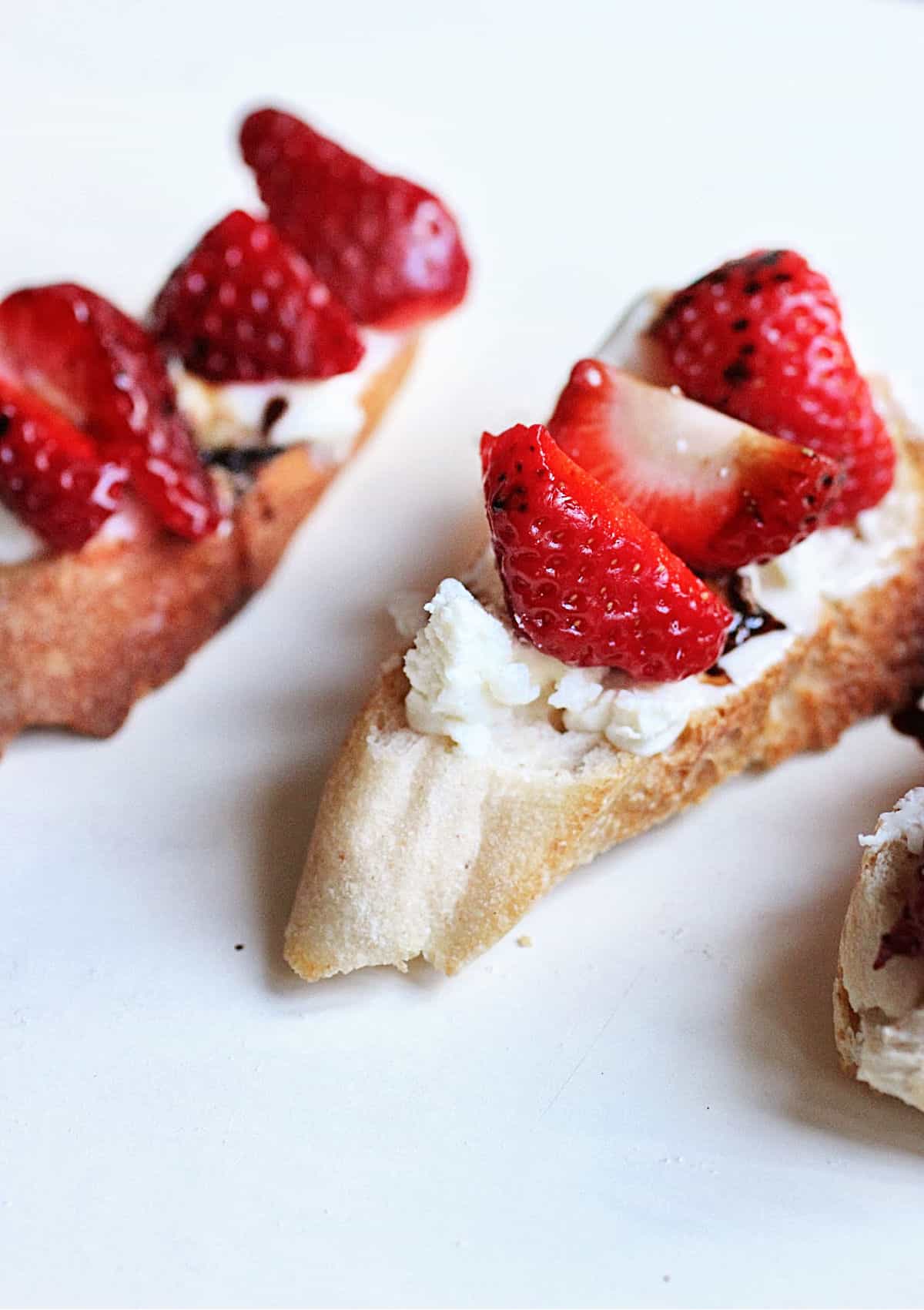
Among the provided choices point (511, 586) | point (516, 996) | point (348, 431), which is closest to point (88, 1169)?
point (516, 996)

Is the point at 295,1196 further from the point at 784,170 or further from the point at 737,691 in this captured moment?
the point at 784,170

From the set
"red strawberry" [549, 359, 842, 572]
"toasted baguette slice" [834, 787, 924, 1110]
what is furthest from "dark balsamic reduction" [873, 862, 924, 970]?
"red strawberry" [549, 359, 842, 572]

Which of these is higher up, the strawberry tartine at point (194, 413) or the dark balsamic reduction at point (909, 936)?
the strawberry tartine at point (194, 413)

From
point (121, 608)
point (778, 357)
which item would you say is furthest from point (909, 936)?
point (121, 608)

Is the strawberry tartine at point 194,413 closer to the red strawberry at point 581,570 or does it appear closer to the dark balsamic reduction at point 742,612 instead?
the red strawberry at point 581,570

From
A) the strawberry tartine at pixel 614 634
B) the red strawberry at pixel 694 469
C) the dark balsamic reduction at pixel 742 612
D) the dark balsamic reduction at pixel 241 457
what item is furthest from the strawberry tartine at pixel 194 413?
the dark balsamic reduction at pixel 742 612

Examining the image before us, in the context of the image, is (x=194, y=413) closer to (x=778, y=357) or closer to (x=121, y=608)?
(x=121, y=608)
